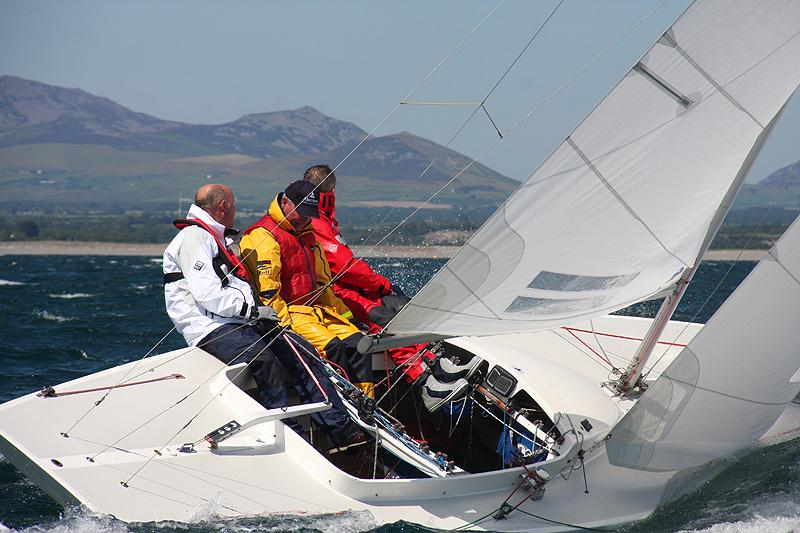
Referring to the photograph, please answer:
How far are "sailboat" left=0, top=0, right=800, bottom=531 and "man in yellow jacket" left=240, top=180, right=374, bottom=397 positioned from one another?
8.2 inches

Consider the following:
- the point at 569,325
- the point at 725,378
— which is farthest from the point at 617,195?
the point at 725,378

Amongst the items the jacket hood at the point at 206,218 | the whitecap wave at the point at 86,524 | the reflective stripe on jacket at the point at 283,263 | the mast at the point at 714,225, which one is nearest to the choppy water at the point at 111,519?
the whitecap wave at the point at 86,524

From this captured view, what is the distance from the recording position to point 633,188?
14.3ft

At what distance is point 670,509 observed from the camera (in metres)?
4.42

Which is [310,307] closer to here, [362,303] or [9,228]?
[362,303]

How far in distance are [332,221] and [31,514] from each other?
2.37m

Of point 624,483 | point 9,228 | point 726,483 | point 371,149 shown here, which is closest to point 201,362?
point 624,483

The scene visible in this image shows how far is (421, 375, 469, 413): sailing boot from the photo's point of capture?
4762 mm

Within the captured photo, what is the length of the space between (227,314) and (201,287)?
6.9 inches

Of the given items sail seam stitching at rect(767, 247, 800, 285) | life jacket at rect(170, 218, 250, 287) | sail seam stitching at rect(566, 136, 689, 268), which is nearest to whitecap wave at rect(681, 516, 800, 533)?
sail seam stitching at rect(767, 247, 800, 285)

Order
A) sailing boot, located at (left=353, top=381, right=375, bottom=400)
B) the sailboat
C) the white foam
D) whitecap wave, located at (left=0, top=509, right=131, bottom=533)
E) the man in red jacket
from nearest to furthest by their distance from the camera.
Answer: whitecap wave, located at (left=0, top=509, right=131, bottom=533) → the white foam → the sailboat → sailing boot, located at (left=353, top=381, right=375, bottom=400) → the man in red jacket

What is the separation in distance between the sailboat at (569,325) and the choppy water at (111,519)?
0.14 m

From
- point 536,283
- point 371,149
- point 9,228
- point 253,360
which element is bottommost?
point 9,228

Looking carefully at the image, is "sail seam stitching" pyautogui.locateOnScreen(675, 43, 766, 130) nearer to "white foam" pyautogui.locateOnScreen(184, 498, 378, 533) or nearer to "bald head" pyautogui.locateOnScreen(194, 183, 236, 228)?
"bald head" pyautogui.locateOnScreen(194, 183, 236, 228)
